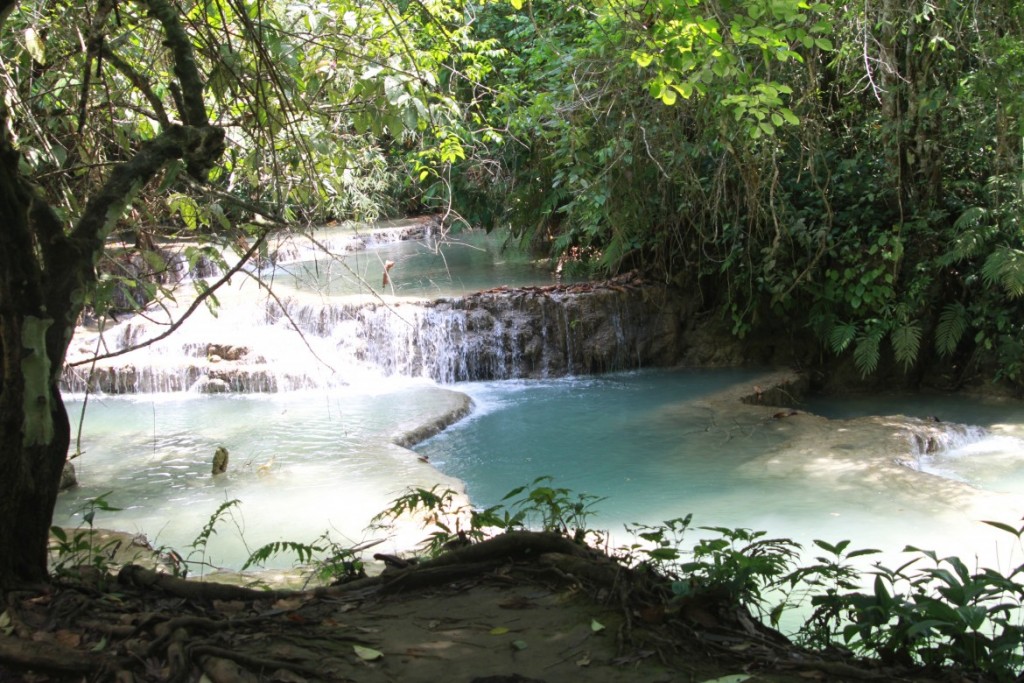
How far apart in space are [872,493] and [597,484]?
6.86ft

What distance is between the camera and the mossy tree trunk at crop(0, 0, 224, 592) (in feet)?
9.98

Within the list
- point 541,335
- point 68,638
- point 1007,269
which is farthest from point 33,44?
point 1007,269

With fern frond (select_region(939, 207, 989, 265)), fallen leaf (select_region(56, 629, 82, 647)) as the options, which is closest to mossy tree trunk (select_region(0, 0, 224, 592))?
fallen leaf (select_region(56, 629, 82, 647))

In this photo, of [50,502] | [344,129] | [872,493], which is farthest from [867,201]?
[50,502]

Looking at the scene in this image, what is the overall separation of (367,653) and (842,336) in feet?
28.8

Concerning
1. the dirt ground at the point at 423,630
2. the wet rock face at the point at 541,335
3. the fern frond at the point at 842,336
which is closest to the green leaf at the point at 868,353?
the fern frond at the point at 842,336

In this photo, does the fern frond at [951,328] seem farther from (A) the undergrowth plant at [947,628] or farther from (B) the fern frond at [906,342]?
(A) the undergrowth plant at [947,628]

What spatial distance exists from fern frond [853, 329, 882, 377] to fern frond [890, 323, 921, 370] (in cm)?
18

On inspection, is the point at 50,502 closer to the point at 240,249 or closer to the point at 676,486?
the point at 240,249

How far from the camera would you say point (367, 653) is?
9.15ft

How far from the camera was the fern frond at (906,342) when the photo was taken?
33.0 ft

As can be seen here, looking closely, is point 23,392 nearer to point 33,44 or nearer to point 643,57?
point 33,44

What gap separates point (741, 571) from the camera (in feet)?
9.61

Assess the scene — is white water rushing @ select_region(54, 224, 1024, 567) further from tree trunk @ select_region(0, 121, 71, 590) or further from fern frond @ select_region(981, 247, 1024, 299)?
tree trunk @ select_region(0, 121, 71, 590)
